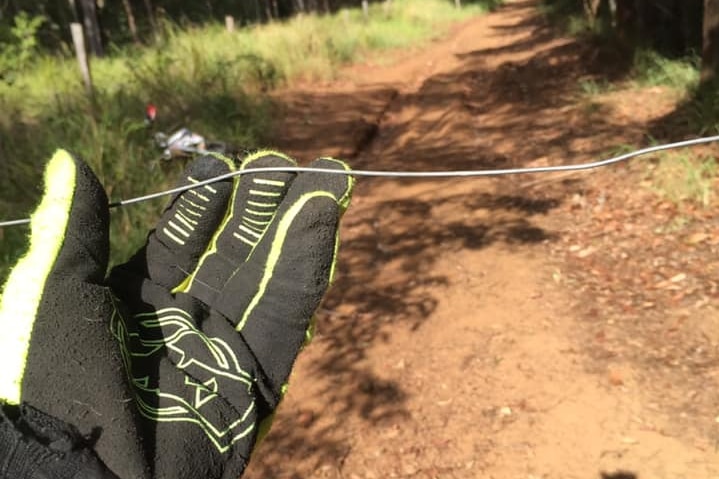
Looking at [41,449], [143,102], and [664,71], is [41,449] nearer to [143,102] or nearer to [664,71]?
[143,102]

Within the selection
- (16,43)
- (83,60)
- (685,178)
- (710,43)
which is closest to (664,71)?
(710,43)

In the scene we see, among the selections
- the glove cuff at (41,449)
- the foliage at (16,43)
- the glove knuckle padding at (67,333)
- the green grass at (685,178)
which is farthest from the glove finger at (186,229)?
the foliage at (16,43)

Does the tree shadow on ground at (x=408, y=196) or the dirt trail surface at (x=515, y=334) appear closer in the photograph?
the dirt trail surface at (x=515, y=334)

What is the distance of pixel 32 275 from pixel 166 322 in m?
0.33

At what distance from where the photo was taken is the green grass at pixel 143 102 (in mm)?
4691

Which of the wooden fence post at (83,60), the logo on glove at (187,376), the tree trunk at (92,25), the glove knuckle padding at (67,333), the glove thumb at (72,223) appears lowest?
the logo on glove at (187,376)

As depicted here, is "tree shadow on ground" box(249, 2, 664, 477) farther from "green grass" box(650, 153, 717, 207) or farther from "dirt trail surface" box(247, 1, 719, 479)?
"green grass" box(650, 153, 717, 207)

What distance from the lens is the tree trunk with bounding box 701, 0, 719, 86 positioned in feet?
18.0

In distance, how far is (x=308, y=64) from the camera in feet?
36.3

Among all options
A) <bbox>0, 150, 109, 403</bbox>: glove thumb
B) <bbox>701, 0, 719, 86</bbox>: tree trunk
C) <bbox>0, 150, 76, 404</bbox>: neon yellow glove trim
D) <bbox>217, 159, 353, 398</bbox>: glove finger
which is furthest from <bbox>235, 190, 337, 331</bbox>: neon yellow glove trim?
<bbox>701, 0, 719, 86</bbox>: tree trunk

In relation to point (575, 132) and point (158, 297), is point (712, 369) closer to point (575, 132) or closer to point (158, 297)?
point (158, 297)

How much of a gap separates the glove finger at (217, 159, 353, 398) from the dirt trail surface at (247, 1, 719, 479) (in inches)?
57.7

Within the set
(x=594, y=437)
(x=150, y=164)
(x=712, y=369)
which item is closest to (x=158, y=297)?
(x=594, y=437)

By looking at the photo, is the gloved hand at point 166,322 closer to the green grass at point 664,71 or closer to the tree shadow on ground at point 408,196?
the tree shadow on ground at point 408,196
